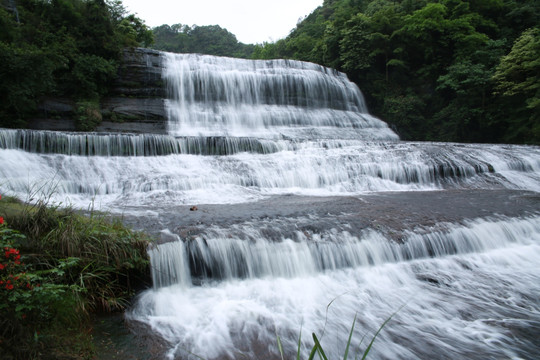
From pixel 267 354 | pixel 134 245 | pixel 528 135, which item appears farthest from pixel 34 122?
pixel 528 135

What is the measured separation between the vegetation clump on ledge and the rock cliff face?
12040 millimetres

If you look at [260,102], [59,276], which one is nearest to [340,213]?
[59,276]

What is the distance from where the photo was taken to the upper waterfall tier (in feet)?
60.6

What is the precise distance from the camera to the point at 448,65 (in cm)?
2242

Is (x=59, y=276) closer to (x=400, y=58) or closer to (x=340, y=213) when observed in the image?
(x=340, y=213)

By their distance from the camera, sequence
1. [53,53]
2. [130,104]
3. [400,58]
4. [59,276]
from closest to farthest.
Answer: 1. [59,276]
2. [53,53]
3. [130,104]
4. [400,58]

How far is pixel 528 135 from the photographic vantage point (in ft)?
56.0

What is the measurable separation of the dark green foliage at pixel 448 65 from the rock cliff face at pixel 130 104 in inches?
573

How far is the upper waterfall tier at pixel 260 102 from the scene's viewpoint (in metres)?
18.5

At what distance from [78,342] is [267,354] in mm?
1627

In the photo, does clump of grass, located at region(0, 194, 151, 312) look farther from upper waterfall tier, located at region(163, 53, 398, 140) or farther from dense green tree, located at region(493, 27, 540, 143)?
dense green tree, located at region(493, 27, 540, 143)

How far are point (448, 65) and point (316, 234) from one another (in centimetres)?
2258

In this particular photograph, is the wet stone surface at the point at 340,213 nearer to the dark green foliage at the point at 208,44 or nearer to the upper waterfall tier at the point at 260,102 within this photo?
the upper waterfall tier at the point at 260,102

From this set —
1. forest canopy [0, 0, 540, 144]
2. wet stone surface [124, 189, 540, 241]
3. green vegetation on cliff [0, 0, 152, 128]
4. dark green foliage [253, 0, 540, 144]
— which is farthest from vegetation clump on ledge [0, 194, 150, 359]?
dark green foliage [253, 0, 540, 144]
